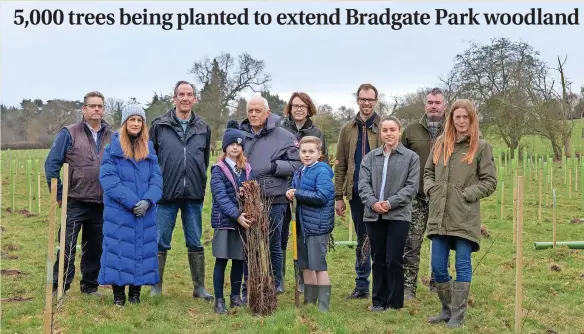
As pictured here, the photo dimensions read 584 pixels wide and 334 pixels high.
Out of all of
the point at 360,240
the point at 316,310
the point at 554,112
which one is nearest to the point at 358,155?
the point at 360,240

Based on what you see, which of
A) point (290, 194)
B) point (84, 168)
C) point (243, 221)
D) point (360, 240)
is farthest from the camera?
point (360, 240)

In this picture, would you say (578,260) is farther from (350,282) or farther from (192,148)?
(192,148)

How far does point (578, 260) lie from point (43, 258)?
7043 mm

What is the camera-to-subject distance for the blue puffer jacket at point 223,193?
5461 millimetres

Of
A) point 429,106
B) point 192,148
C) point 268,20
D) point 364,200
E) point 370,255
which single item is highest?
point 268,20

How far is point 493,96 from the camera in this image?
26156mm

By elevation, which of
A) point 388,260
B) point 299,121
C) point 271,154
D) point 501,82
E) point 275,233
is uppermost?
point 501,82

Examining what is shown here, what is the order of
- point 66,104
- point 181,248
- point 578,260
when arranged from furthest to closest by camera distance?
point 66,104 < point 181,248 < point 578,260

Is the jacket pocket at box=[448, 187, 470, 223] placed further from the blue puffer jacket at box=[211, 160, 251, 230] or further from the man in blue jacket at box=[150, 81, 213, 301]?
the man in blue jacket at box=[150, 81, 213, 301]

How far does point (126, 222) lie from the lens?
5574 millimetres

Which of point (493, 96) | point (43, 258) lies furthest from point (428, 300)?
point (493, 96)

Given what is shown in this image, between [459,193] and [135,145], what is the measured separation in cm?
284

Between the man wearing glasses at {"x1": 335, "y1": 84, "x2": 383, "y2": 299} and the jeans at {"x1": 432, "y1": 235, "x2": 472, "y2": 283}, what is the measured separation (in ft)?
3.68

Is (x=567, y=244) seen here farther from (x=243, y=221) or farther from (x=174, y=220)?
(x=174, y=220)
